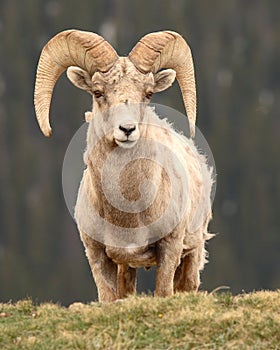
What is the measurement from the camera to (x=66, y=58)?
1852 cm

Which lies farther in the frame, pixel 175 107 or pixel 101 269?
pixel 175 107

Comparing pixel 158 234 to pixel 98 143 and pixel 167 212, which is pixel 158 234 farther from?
pixel 98 143

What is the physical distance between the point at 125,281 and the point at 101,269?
1421mm

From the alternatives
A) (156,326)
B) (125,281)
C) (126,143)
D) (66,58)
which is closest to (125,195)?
(126,143)

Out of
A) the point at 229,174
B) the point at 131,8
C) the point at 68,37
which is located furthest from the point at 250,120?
the point at 68,37

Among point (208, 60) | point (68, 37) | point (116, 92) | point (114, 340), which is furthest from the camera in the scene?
point (208, 60)

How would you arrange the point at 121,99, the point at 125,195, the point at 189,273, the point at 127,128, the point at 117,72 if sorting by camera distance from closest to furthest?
the point at 127,128 < the point at 121,99 < the point at 117,72 < the point at 125,195 < the point at 189,273

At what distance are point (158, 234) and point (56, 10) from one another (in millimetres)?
153864

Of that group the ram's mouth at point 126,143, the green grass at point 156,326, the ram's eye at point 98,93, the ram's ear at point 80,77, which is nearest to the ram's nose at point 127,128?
the ram's mouth at point 126,143

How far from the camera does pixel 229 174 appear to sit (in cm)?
14275

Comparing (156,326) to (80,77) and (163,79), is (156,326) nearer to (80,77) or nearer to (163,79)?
(80,77)

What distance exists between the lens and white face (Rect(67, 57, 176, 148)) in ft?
53.9

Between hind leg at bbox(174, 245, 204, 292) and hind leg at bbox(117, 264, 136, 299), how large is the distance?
45.4 inches

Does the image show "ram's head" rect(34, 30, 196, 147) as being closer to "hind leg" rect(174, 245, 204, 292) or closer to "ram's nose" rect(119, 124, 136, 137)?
"ram's nose" rect(119, 124, 136, 137)
